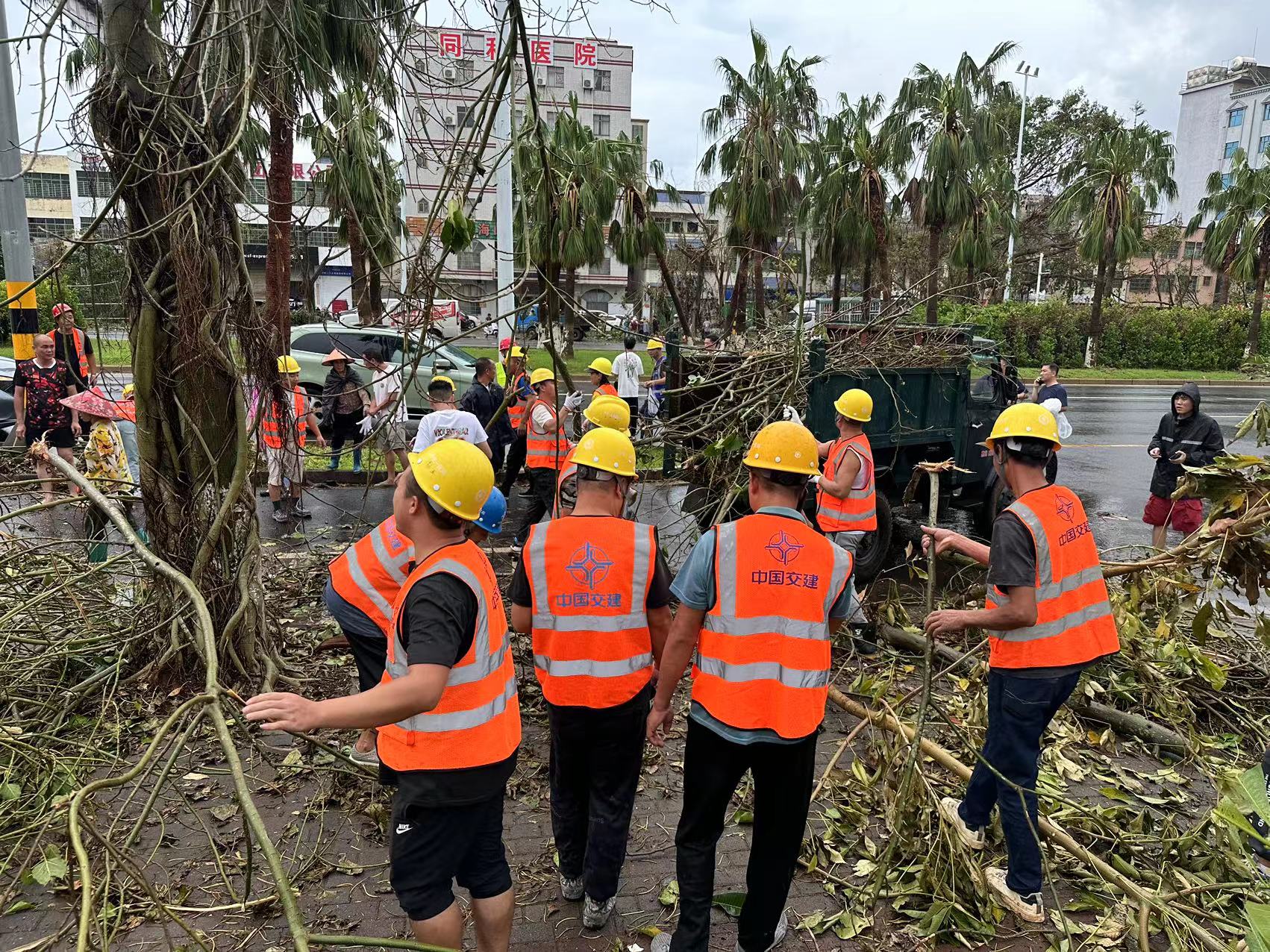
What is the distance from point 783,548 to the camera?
274cm

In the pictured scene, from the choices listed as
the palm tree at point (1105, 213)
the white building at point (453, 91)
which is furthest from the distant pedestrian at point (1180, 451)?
the palm tree at point (1105, 213)

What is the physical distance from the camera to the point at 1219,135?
67812 mm

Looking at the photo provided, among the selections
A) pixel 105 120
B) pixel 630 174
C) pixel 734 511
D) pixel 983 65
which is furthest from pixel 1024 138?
pixel 105 120

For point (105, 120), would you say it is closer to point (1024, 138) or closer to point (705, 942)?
point (705, 942)

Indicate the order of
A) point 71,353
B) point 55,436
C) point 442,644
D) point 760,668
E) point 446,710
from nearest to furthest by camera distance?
point 442,644 → point 446,710 → point 760,668 → point 55,436 → point 71,353

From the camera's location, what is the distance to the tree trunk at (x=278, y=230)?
12.7 feet

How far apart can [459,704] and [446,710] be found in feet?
0.13

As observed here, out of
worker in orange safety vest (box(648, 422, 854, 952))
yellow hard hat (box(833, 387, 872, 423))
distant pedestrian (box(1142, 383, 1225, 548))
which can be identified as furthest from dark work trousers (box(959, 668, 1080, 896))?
distant pedestrian (box(1142, 383, 1225, 548))

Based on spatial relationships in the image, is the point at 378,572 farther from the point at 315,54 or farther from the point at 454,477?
the point at 315,54

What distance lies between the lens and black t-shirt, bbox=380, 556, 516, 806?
2240mm

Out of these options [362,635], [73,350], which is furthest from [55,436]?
[362,635]

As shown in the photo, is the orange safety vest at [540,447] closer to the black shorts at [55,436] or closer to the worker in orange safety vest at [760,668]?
the black shorts at [55,436]

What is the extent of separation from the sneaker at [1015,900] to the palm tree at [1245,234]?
111ft

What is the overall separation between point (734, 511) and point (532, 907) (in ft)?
13.9
